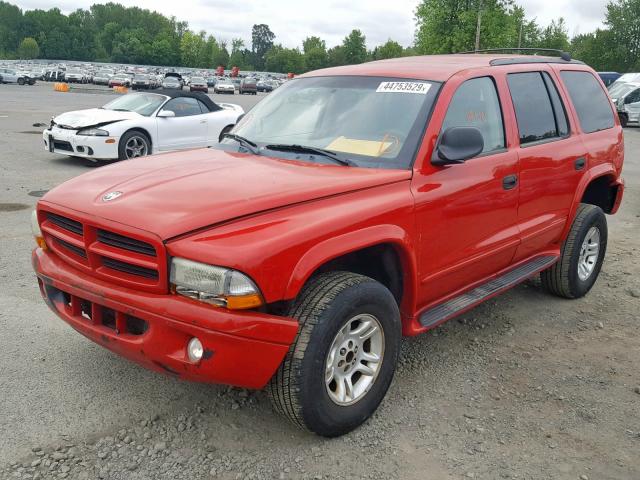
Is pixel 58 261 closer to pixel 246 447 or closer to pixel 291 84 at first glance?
pixel 246 447

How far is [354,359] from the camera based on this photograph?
3.21m

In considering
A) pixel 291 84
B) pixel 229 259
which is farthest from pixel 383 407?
pixel 291 84

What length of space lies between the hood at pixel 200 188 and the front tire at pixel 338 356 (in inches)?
18.3

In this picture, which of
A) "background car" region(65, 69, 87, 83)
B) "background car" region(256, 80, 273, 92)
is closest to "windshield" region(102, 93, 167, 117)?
"background car" region(256, 80, 273, 92)

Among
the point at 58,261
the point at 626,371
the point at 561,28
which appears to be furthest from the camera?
the point at 561,28

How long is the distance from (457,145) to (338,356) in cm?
132

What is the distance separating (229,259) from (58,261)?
1191 mm

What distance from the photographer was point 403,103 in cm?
374

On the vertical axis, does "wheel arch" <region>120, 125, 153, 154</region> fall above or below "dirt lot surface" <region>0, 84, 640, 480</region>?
above

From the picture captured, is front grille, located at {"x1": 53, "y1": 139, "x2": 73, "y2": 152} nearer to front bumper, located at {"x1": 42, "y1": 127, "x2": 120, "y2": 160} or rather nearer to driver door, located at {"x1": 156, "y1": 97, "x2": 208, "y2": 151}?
front bumper, located at {"x1": 42, "y1": 127, "x2": 120, "y2": 160}

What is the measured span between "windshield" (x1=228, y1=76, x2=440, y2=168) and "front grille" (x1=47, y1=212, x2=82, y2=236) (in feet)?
4.07

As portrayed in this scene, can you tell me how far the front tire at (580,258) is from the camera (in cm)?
500

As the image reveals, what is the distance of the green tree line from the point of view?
68062mm

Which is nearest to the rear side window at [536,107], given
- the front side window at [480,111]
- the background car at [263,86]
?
the front side window at [480,111]
